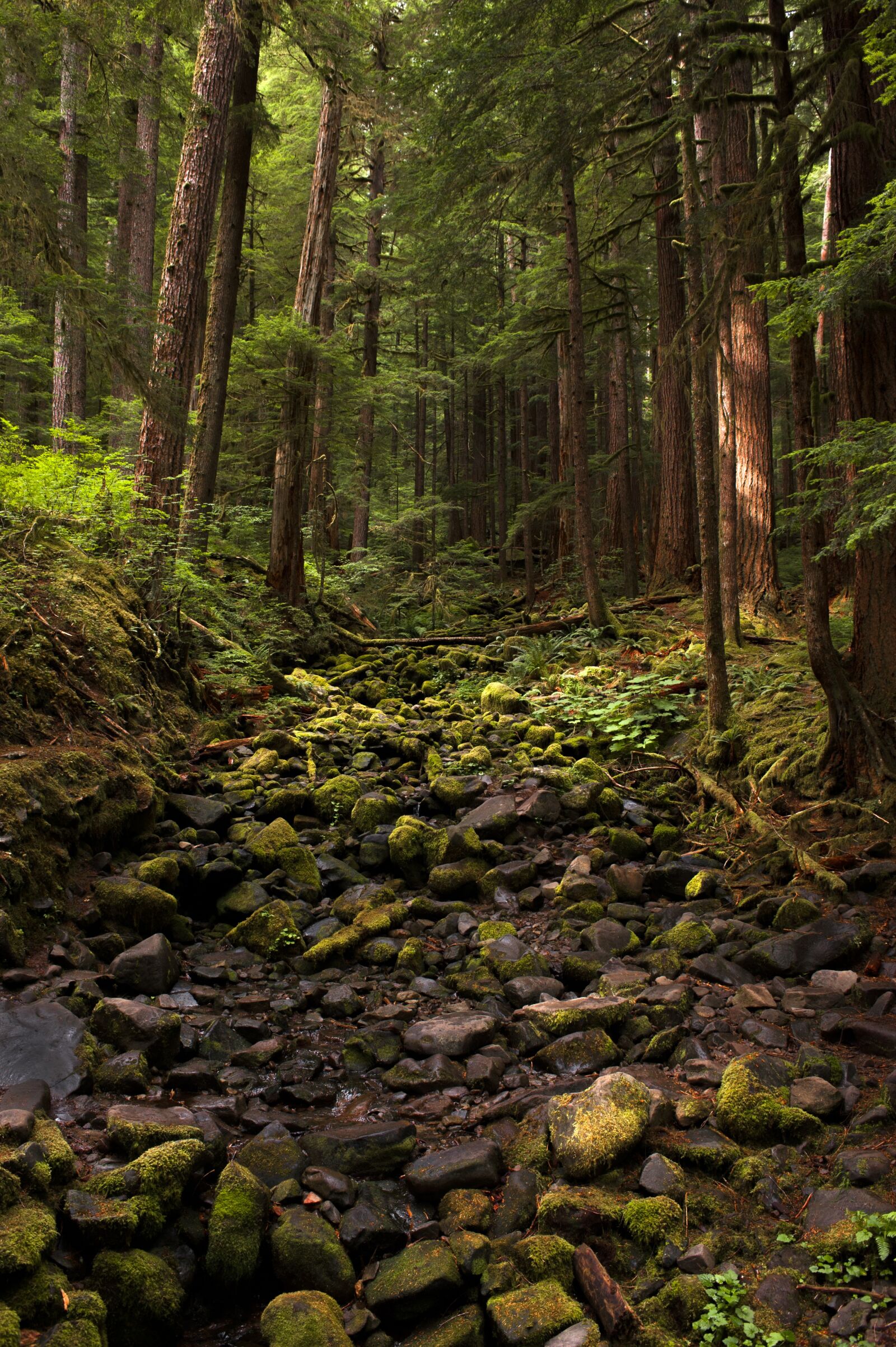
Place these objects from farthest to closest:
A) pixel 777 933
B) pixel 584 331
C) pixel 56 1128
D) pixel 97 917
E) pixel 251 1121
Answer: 1. pixel 584 331
2. pixel 777 933
3. pixel 97 917
4. pixel 251 1121
5. pixel 56 1128

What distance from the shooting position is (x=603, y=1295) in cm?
268

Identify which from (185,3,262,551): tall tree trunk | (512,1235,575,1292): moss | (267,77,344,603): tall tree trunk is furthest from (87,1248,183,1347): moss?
(267,77,344,603): tall tree trunk

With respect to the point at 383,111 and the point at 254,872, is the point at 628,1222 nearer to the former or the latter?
the point at 254,872

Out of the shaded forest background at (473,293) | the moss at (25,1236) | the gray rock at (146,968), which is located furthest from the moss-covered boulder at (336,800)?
the moss at (25,1236)

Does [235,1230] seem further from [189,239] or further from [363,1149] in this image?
[189,239]

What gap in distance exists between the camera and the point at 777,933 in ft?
16.9

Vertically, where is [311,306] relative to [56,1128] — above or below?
above

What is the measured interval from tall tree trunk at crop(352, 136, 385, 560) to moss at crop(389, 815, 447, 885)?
40.2ft

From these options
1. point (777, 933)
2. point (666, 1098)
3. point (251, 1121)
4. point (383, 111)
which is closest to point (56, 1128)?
point (251, 1121)

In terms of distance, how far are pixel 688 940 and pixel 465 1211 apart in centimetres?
254

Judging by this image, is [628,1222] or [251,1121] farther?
[251,1121]

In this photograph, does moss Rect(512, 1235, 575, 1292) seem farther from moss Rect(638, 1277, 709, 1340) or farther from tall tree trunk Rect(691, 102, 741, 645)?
tall tree trunk Rect(691, 102, 741, 645)

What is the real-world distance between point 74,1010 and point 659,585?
39.1 ft

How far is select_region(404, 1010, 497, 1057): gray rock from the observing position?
4.28m
